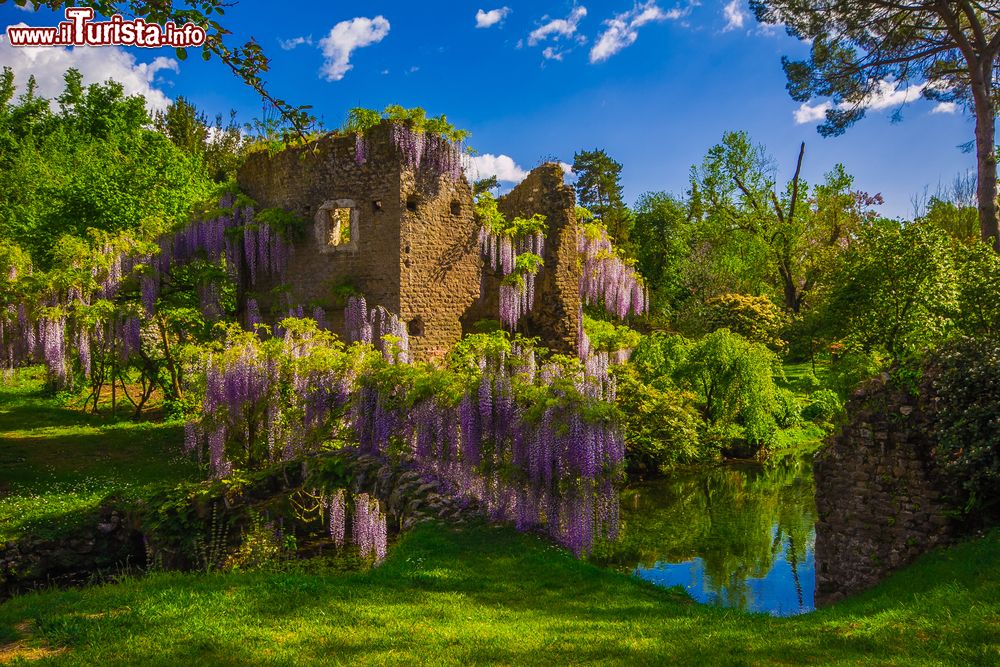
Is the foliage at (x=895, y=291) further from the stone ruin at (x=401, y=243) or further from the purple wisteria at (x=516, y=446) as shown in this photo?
the purple wisteria at (x=516, y=446)

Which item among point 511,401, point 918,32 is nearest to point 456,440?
point 511,401

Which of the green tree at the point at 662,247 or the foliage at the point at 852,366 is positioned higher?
the green tree at the point at 662,247

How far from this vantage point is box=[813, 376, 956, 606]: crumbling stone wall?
7.20 m

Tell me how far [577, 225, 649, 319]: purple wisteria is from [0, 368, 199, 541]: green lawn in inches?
426

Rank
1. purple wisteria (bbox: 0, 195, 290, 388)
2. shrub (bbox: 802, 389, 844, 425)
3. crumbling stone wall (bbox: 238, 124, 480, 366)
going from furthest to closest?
1. shrub (bbox: 802, 389, 844, 425)
2. crumbling stone wall (bbox: 238, 124, 480, 366)
3. purple wisteria (bbox: 0, 195, 290, 388)

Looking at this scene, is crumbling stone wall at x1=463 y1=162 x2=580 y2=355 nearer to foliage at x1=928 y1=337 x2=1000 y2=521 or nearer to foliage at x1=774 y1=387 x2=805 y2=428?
foliage at x1=774 y1=387 x2=805 y2=428

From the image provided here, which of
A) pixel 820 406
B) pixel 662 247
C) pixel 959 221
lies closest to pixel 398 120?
pixel 820 406

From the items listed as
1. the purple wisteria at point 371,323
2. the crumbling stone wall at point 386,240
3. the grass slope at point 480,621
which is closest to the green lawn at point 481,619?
the grass slope at point 480,621

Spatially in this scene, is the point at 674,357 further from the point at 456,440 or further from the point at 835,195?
the point at 835,195

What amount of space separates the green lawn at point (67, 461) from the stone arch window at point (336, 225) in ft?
17.8

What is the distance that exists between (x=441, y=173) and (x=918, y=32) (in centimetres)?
1185

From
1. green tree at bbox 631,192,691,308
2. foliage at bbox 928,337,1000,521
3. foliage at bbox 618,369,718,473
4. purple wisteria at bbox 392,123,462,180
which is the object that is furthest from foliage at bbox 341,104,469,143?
green tree at bbox 631,192,691,308

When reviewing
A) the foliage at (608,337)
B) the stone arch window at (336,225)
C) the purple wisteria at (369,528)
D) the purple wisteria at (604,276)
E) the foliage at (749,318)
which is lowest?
the purple wisteria at (369,528)

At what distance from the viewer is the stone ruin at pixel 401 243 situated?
47.5 feet
